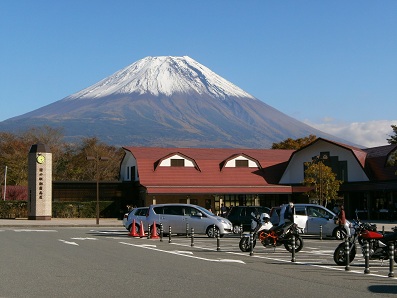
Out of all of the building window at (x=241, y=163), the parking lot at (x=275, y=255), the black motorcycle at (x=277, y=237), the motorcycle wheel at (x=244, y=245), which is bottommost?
the parking lot at (x=275, y=255)

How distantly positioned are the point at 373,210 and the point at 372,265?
40.5 metres

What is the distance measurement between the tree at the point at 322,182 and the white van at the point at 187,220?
24969 millimetres

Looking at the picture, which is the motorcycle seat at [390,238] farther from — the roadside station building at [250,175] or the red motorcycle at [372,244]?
the roadside station building at [250,175]

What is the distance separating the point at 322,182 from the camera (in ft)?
184

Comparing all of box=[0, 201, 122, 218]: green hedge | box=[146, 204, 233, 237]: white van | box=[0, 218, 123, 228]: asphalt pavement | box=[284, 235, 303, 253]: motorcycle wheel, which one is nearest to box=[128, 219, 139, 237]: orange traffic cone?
box=[146, 204, 233, 237]: white van

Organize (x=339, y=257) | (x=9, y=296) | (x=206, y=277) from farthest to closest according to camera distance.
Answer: (x=339, y=257), (x=206, y=277), (x=9, y=296)

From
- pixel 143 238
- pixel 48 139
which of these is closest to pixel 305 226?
pixel 143 238

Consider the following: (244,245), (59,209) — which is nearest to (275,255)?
(244,245)

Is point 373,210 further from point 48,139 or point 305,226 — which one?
point 48,139

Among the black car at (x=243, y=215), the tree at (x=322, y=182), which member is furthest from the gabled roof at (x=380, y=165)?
the black car at (x=243, y=215)

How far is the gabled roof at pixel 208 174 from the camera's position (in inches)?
2416

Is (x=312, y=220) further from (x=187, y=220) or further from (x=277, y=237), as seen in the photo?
(x=277, y=237)

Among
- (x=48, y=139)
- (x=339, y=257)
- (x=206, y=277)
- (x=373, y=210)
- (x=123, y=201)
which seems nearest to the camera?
(x=206, y=277)

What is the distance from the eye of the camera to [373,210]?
2245 inches
